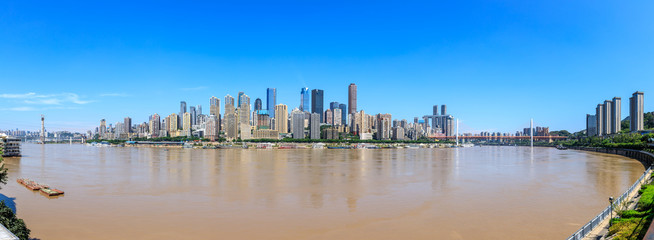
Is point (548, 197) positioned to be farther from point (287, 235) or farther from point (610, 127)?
point (610, 127)

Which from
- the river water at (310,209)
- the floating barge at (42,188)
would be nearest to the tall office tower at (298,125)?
the river water at (310,209)

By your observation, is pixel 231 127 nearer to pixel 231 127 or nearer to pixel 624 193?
pixel 231 127

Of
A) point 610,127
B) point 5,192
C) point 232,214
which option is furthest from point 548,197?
point 610,127

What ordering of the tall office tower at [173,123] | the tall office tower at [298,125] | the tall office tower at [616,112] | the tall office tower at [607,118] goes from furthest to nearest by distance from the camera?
1. the tall office tower at [173,123]
2. the tall office tower at [298,125]
3. the tall office tower at [607,118]
4. the tall office tower at [616,112]

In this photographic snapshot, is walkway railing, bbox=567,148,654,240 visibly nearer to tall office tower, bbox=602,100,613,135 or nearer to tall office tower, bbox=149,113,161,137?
tall office tower, bbox=602,100,613,135

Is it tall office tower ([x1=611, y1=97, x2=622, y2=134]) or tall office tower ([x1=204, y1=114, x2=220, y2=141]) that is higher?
tall office tower ([x1=611, y1=97, x2=622, y2=134])

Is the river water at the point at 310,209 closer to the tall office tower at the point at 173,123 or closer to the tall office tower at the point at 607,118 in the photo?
the tall office tower at the point at 607,118

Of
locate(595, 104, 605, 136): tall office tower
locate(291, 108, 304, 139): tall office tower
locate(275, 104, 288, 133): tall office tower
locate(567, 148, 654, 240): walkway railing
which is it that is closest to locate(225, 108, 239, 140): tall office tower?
locate(291, 108, 304, 139): tall office tower

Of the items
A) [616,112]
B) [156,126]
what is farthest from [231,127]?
[616,112]
